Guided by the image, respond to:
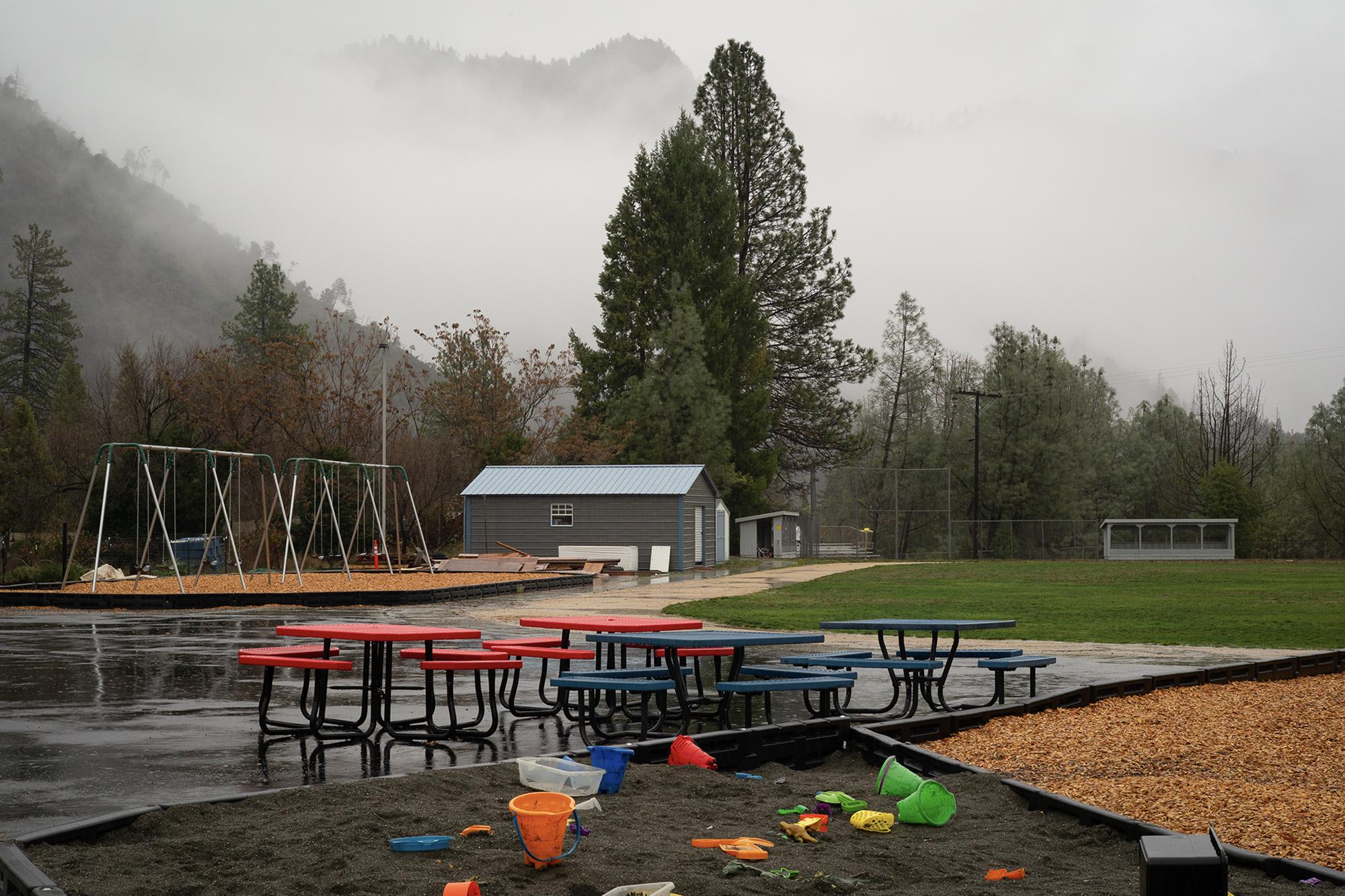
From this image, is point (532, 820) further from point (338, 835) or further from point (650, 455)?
point (650, 455)

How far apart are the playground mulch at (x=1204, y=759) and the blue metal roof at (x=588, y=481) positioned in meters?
28.5

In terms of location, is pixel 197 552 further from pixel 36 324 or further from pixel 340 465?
pixel 36 324

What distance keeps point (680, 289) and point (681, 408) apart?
21.1 feet

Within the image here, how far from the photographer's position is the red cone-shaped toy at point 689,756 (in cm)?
570

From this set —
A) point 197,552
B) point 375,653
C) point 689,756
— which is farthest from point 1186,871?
point 197,552

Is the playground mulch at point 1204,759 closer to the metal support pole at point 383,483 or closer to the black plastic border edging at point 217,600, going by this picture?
the black plastic border edging at point 217,600

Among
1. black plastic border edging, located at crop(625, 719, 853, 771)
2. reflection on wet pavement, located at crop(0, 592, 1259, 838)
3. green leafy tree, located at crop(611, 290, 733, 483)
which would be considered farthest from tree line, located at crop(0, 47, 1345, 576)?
black plastic border edging, located at crop(625, 719, 853, 771)

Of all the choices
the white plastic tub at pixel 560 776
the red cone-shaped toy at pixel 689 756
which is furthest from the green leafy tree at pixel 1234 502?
the white plastic tub at pixel 560 776

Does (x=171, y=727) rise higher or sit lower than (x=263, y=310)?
lower

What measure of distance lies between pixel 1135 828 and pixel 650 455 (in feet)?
146

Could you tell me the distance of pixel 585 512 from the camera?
121 ft

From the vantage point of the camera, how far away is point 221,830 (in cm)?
427

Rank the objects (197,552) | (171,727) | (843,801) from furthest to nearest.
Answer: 1. (197,552)
2. (171,727)
3. (843,801)

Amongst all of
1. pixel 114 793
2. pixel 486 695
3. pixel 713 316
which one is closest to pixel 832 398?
pixel 713 316
